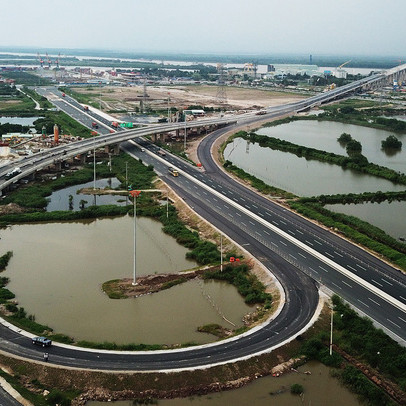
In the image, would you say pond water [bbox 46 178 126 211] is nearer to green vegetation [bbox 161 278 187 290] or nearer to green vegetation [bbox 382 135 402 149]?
green vegetation [bbox 161 278 187 290]

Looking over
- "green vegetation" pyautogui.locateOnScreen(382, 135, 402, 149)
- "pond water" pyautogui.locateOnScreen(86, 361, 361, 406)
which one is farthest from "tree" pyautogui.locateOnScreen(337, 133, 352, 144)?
"pond water" pyautogui.locateOnScreen(86, 361, 361, 406)

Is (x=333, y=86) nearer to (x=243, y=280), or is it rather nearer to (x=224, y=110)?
(x=224, y=110)

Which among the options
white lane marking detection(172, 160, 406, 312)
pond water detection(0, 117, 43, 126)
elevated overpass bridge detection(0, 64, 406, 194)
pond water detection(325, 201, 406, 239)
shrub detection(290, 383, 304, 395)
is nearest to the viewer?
shrub detection(290, 383, 304, 395)

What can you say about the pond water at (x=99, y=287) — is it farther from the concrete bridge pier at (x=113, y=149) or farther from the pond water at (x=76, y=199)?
the concrete bridge pier at (x=113, y=149)

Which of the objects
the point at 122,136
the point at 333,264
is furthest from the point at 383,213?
the point at 122,136

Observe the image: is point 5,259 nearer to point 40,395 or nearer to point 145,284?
point 145,284

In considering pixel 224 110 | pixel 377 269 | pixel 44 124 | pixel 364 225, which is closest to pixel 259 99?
pixel 224 110
